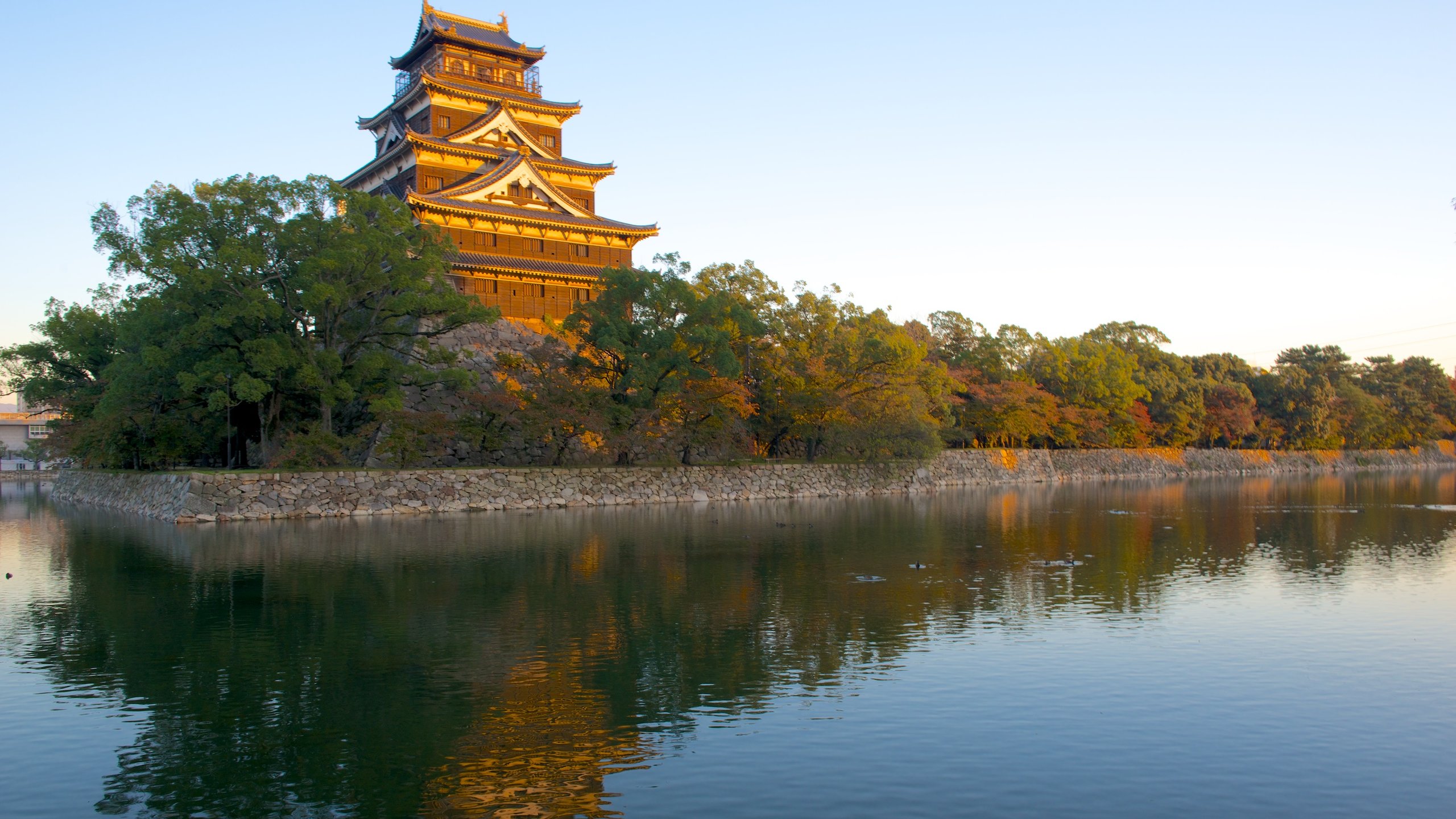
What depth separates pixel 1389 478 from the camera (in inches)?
2279

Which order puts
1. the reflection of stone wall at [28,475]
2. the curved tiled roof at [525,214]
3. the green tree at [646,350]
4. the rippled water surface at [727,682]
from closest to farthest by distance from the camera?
the rippled water surface at [727,682] < the green tree at [646,350] < the curved tiled roof at [525,214] < the reflection of stone wall at [28,475]

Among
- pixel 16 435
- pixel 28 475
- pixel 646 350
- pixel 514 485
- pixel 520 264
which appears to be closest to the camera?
pixel 514 485

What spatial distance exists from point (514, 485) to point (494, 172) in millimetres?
15869

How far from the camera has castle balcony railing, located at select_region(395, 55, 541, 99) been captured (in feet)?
152

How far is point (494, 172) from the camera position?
41.7 m

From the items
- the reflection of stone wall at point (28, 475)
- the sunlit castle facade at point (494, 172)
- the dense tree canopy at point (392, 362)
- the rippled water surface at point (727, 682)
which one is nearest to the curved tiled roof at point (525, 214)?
the sunlit castle facade at point (494, 172)

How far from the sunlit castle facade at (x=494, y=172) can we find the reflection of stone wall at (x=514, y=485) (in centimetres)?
954

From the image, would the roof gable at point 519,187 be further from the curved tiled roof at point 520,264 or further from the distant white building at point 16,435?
the distant white building at point 16,435

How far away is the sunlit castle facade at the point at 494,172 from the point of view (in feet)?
135

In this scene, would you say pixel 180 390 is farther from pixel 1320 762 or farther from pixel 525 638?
pixel 1320 762

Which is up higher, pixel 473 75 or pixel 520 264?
pixel 473 75

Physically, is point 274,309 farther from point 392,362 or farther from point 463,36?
point 463,36

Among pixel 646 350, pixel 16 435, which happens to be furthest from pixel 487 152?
pixel 16 435

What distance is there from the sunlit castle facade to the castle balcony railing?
0.21ft
